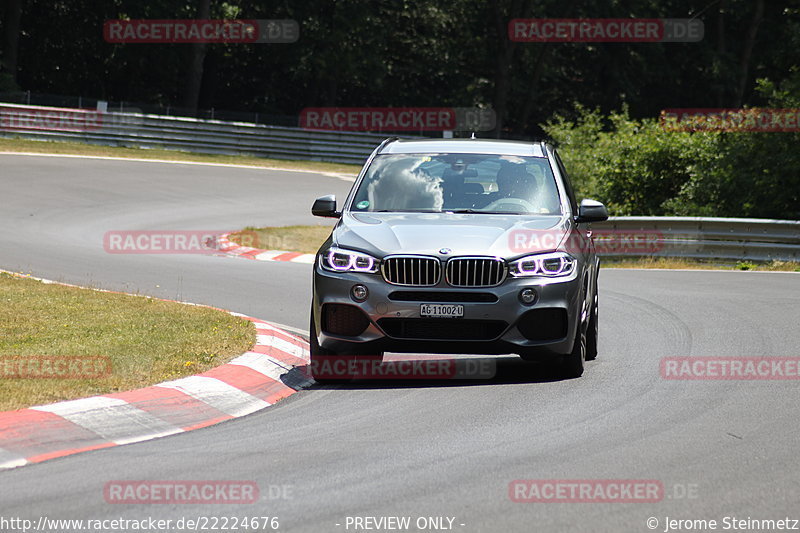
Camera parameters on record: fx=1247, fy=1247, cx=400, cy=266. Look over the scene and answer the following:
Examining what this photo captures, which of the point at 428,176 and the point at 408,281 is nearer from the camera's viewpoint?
the point at 408,281

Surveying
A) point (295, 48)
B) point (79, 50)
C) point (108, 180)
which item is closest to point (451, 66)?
point (295, 48)

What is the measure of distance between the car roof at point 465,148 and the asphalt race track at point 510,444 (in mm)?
1785

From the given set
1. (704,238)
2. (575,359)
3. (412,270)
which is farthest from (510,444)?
(704,238)

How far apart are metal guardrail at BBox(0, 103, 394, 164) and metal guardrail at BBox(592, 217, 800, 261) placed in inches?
978

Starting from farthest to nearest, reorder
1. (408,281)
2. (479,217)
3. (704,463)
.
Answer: (479,217) < (408,281) < (704,463)

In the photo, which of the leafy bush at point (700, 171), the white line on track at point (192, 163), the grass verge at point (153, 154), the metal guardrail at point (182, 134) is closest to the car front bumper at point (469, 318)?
the leafy bush at point (700, 171)

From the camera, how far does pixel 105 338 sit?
10016 mm

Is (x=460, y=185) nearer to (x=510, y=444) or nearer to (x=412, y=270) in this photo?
(x=412, y=270)

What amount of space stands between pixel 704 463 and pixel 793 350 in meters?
4.55

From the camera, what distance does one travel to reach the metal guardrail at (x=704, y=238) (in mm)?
19984

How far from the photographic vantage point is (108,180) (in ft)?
104

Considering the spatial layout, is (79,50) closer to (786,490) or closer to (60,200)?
(60,200)

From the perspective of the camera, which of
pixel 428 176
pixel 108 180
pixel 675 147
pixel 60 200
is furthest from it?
pixel 108 180

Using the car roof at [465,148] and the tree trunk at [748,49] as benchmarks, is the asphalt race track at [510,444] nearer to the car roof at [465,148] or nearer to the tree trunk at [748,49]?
the car roof at [465,148]
